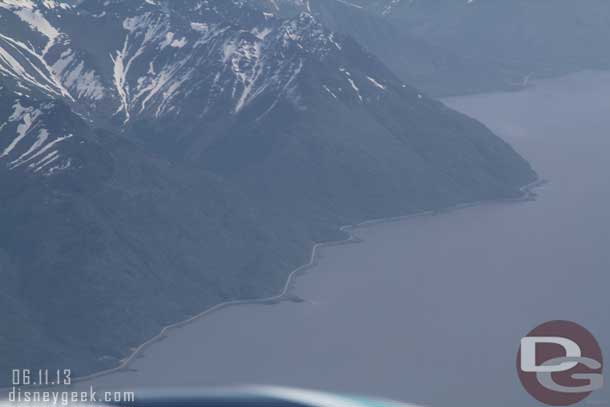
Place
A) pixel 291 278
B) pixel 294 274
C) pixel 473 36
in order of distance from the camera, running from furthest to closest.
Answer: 1. pixel 473 36
2. pixel 294 274
3. pixel 291 278

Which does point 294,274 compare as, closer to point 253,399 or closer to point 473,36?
point 253,399

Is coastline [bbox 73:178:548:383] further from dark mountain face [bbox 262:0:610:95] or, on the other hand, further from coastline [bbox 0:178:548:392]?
dark mountain face [bbox 262:0:610:95]

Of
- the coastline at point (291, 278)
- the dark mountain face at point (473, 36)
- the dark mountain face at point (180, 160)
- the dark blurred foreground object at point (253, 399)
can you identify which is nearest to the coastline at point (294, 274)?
the coastline at point (291, 278)

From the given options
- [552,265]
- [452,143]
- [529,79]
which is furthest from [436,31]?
[552,265]

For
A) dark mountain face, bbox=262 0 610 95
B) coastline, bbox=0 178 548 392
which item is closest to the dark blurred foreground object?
coastline, bbox=0 178 548 392

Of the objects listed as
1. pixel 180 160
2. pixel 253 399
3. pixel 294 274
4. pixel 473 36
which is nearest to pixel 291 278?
pixel 294 274

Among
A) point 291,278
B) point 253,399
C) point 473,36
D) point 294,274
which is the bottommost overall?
point 253,399

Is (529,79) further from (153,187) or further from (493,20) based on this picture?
(153,187)
